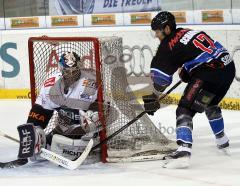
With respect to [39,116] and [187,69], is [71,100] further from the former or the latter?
[187,69]

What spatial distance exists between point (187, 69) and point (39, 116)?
1.00 m

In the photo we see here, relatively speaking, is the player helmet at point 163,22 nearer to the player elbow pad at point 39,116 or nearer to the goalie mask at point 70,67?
the goalie mask at point 70,67

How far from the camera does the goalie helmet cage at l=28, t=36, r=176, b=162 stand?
13.7 feet

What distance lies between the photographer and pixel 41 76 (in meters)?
4.55

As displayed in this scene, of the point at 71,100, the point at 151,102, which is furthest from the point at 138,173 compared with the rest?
the point at 71,100

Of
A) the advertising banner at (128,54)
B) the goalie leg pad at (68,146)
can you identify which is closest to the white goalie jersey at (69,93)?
the goalie leg pad at (68,146)

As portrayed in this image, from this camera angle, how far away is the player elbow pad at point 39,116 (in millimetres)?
4215

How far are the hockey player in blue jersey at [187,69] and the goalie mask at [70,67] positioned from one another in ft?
1.56

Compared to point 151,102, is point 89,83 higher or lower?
higher

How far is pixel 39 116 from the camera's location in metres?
4.23

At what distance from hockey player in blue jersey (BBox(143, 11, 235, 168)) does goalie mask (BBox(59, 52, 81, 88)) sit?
48cm

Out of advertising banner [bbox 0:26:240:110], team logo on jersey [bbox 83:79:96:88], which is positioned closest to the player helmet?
team logo on jersey [bbox 83:79:96:88]

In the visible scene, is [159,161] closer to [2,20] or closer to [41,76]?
[41,76]

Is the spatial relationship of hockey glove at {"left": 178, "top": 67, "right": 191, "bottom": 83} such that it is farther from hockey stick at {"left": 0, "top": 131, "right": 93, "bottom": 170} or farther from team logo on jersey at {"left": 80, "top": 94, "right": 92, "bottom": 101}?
hockey stick at {"left": 0, "top": 131, "right": 93, "bottom": 170}
